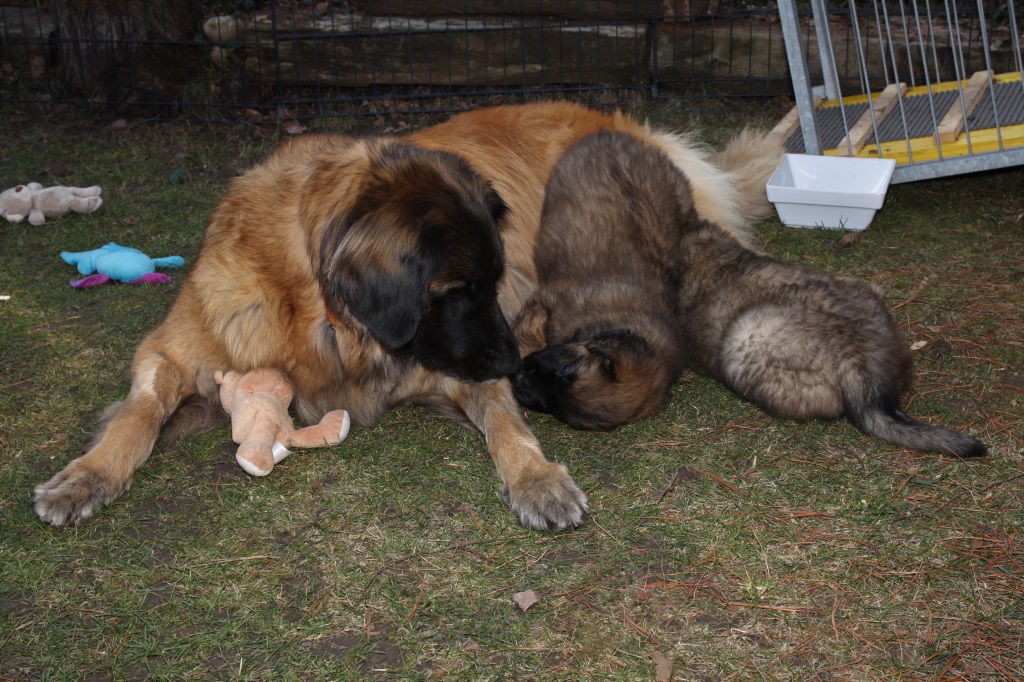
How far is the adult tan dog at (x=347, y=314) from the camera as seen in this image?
8.63ft

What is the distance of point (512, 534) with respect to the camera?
8.77 feet

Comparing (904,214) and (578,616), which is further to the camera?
(904,214)

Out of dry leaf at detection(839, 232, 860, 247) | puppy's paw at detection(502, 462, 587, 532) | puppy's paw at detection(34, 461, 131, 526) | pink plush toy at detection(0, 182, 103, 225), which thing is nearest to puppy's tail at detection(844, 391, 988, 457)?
puppy's paw at detection(502, 462, 587, 532)

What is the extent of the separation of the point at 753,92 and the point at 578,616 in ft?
16.0

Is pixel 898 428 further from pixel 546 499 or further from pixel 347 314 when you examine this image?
pixel 347 314

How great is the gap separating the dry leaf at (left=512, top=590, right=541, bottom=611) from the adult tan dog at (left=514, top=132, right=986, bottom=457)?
32.3 inches

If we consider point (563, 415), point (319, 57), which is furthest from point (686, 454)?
point (319, 57)

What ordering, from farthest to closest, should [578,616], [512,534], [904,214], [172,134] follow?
[172,134]
[904,214]
[512,534]
[578,616]

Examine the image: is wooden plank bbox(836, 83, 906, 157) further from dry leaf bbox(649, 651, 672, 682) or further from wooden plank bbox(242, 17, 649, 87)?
dry leaf bbox(649, 651, 672, 682)

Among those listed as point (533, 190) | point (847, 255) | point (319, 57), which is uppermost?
point (319, 57)

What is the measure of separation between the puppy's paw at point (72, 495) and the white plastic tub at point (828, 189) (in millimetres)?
3234

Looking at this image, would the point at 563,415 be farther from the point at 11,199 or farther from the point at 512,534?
the point at 11,199

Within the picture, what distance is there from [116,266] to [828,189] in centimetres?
332

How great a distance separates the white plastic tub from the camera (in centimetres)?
432
